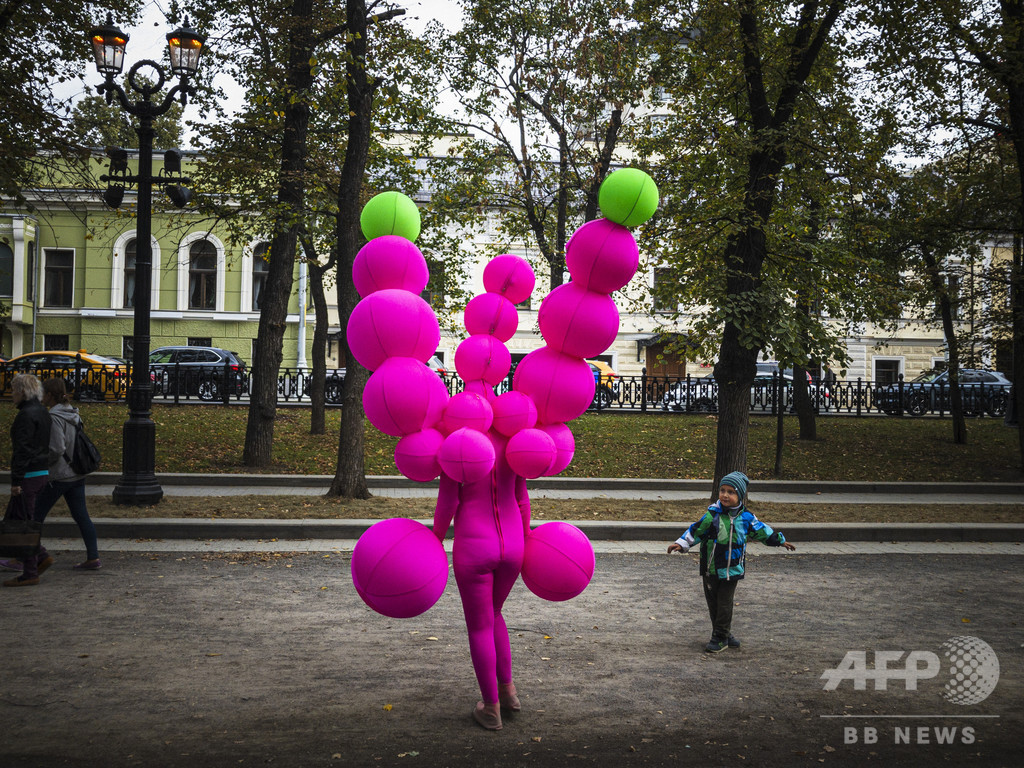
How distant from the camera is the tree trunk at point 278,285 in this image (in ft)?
47.7

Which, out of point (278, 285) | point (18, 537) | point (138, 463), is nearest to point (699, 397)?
point (278, 285)

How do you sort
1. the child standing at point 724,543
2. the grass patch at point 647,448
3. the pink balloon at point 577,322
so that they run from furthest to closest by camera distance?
the grass patch at point 647,448 → the child standing at point 724,543 → the pink balloon at point 577,322

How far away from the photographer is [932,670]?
5750 mm

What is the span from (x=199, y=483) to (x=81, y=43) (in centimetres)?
799

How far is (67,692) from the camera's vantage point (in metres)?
4.96

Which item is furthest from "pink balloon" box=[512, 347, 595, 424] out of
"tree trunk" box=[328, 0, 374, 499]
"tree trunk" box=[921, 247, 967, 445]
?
"tree trunk" box=[921, 247, 967, 445]

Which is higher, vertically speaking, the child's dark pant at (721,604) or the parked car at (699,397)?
the parked car at (699,397)

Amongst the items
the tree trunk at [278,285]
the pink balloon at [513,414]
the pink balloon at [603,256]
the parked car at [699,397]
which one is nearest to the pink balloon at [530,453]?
the pink balloon at [513,414]

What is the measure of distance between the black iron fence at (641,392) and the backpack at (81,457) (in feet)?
49.8

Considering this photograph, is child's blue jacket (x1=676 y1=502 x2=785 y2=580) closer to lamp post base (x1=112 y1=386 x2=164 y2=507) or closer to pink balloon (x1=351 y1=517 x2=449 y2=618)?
pink balloon (x1=351 y1=517 x2=449 y2=618)

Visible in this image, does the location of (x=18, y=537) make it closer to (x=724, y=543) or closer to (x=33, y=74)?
(x=724, y=543)

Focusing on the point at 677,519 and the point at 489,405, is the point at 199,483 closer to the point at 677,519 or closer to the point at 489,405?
the point at 677,519

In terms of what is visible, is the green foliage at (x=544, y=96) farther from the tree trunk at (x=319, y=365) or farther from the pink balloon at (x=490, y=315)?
the pink balloon at (x=490, y=315)

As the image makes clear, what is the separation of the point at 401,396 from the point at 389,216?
106 cm
